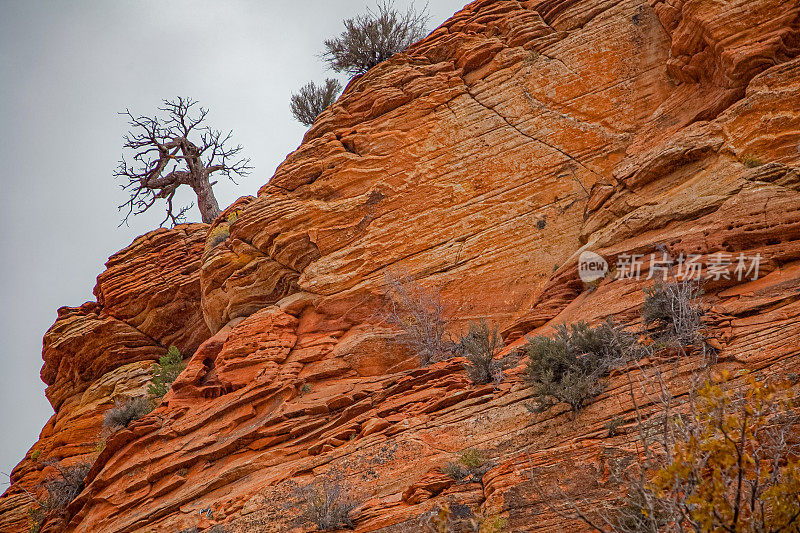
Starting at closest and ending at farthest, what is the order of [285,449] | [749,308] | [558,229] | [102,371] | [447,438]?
[749,308], [447,438], [285,449], [558,229], [102,371]

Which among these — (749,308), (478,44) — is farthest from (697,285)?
(478,44)

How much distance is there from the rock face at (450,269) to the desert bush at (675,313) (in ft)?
0.89

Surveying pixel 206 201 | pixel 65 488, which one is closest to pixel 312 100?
pixel 206 201

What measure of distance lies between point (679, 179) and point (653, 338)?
408cm

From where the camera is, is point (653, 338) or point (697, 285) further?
point (697, 285)

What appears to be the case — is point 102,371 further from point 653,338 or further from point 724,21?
point 724,21

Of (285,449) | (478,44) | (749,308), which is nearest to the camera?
(749,308)

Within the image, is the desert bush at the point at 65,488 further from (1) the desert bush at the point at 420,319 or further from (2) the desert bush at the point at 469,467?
(2) the desert bush at the point at 469,467

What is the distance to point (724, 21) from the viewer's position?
32.7 feet

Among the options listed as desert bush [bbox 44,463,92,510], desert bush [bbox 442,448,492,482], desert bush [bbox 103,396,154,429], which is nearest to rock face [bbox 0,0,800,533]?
desert bush [bbox 442,448,492,482]

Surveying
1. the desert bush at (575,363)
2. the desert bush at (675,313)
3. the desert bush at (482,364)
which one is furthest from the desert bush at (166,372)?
the desert bush at (675,313)

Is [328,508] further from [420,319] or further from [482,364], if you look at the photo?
[420,319]

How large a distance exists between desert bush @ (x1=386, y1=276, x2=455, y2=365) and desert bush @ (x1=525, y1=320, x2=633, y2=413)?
10.8ft

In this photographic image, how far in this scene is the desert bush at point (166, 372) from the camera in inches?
559
